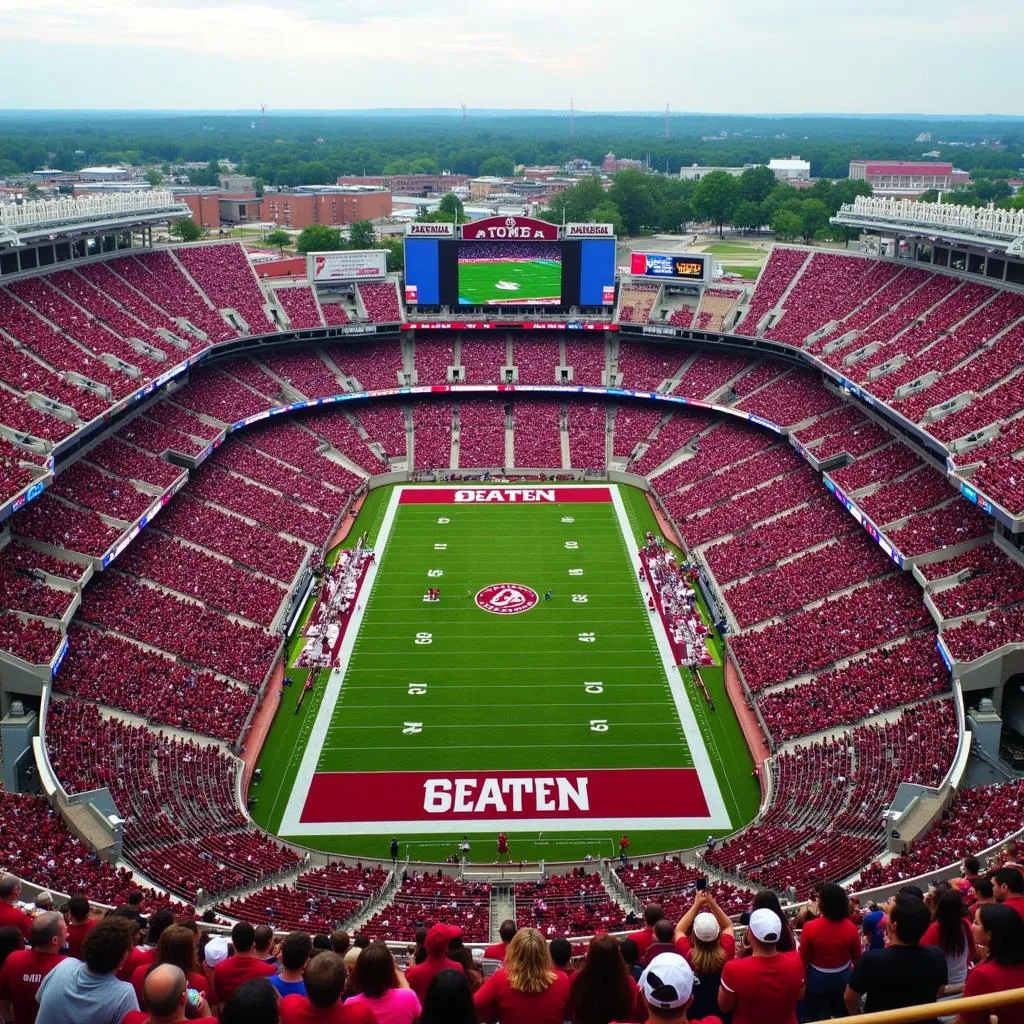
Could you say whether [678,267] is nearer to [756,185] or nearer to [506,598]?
[506,598]

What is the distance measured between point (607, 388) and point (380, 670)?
86.9ft

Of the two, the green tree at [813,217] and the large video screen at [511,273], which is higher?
the large video screen at [511,273]

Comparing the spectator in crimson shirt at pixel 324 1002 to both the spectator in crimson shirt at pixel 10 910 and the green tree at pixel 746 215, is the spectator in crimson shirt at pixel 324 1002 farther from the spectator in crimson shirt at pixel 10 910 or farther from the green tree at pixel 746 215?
the green tree at pixel 746 215

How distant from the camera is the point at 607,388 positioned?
55875mm

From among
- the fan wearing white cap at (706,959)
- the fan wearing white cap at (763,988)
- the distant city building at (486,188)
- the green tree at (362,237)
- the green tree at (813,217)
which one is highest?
the fan wearing white cap at (763,988)

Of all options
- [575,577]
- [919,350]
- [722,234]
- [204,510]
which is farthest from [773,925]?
[722,234]

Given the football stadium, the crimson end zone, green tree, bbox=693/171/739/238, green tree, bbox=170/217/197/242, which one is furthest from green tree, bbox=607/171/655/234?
the crimson end zone

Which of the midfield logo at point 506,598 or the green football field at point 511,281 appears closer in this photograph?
the midfield logo at point 506,598

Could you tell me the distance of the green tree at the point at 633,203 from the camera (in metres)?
116

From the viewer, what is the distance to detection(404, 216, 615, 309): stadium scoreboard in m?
57.7

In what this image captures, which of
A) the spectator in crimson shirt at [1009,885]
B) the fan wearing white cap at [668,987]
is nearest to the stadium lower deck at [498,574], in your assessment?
the spectator in crimson shirt at [1009,885]

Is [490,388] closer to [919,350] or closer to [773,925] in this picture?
[919,350]

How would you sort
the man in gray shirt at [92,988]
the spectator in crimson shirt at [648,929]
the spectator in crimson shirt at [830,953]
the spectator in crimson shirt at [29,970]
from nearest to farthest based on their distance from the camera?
1. the man in gray shirt at [92,988]
2. the spectator in crimson shirt at [29,970]
3. the spectator in crimson shirt at [830,953]
4. the spectator in crimson shirt at [648,929]

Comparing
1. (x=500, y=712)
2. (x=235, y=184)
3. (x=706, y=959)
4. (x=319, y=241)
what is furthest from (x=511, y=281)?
(x=235, y=184)
